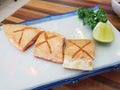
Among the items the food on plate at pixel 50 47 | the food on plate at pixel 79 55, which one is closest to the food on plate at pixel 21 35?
the food on plate at pixel 50 47

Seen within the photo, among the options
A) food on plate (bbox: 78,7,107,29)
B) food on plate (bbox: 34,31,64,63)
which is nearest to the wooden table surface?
food on plate (bbox: 78,7,107,29)

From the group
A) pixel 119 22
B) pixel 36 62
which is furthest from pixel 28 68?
pixel 119 22

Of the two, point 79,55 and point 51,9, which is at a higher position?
point 51,9

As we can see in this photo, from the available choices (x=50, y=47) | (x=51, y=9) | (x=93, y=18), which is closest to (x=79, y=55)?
(x=50, y=47)

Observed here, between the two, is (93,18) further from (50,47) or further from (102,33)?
(50,47)

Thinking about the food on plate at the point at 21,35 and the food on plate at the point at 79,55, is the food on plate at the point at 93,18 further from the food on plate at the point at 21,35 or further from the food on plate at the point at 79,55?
the food on plate at the point at 21,35
